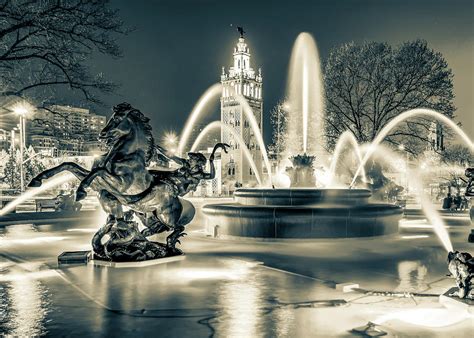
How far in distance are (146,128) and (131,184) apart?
124 cm

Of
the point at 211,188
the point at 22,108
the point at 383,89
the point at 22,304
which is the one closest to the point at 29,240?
the point at 22,304

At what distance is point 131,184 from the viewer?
10.2m

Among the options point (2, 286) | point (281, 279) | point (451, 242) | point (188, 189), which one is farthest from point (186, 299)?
point (451, 242)

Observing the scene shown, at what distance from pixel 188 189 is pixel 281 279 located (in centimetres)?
343

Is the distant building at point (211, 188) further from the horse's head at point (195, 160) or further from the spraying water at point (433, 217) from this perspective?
the horse's head at point (195, 160)

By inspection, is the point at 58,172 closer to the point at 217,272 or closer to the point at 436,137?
the point at 217,272

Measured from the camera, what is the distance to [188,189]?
1132 cm

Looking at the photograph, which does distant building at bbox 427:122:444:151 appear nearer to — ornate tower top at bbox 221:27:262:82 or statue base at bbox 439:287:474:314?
statue base at bbox 439:287:474:314

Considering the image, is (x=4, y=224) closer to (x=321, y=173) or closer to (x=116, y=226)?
(x=116, y=226)

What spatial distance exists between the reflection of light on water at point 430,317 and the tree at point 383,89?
2933cm

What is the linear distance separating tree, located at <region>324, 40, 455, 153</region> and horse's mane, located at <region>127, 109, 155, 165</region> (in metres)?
27.2

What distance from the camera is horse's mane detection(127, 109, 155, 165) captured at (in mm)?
10417

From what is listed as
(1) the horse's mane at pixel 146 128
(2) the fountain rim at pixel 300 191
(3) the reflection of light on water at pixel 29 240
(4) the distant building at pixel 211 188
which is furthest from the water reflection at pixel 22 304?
(4) the distant building at pixel 211 188

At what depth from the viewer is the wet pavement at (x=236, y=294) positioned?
236 inches
